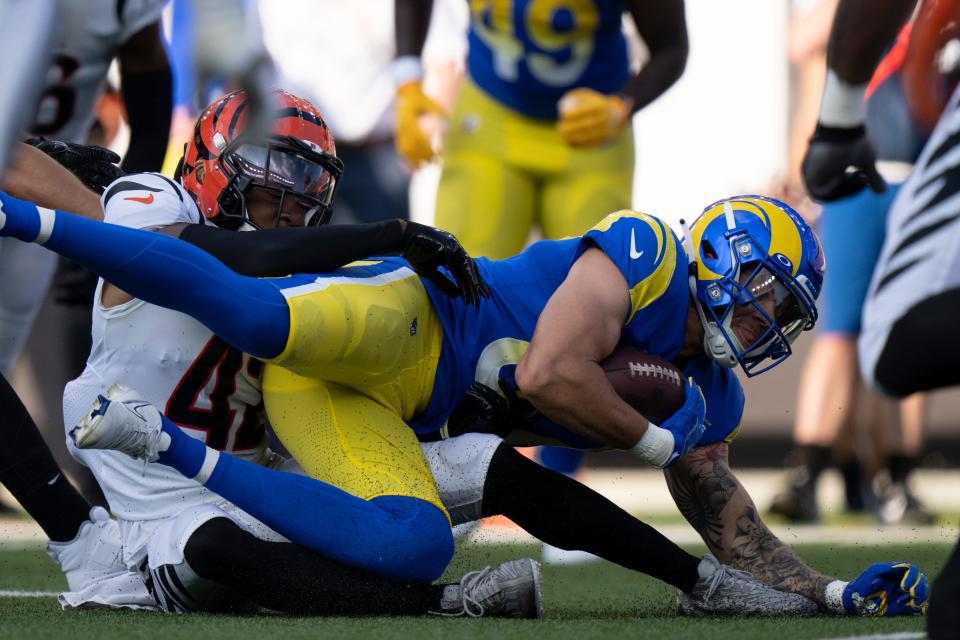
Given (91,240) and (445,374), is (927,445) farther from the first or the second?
(91,240)

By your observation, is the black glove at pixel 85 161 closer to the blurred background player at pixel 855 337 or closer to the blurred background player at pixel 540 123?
the blurred background player at pixel 540 123

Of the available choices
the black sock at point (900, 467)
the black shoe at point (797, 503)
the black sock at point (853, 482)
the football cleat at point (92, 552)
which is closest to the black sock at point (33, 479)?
the football cleat at point (92, 552)

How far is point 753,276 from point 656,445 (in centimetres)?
43

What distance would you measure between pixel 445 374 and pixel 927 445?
5793 mm

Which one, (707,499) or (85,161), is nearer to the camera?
(707,499)

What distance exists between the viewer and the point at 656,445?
3.10 meters

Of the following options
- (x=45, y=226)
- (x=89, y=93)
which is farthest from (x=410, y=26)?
(x=45, y=226)

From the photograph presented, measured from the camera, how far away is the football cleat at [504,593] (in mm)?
3053

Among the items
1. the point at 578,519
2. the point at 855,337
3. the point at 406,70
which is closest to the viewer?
the point at 578,519

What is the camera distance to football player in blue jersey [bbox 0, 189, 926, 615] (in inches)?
115

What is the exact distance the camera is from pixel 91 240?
9.27 ft

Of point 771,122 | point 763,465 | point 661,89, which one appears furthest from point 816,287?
point 763,465

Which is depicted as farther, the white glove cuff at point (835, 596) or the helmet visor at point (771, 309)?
the helmet visor at point (771, 309)

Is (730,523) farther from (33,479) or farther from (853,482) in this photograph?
(853,482)
